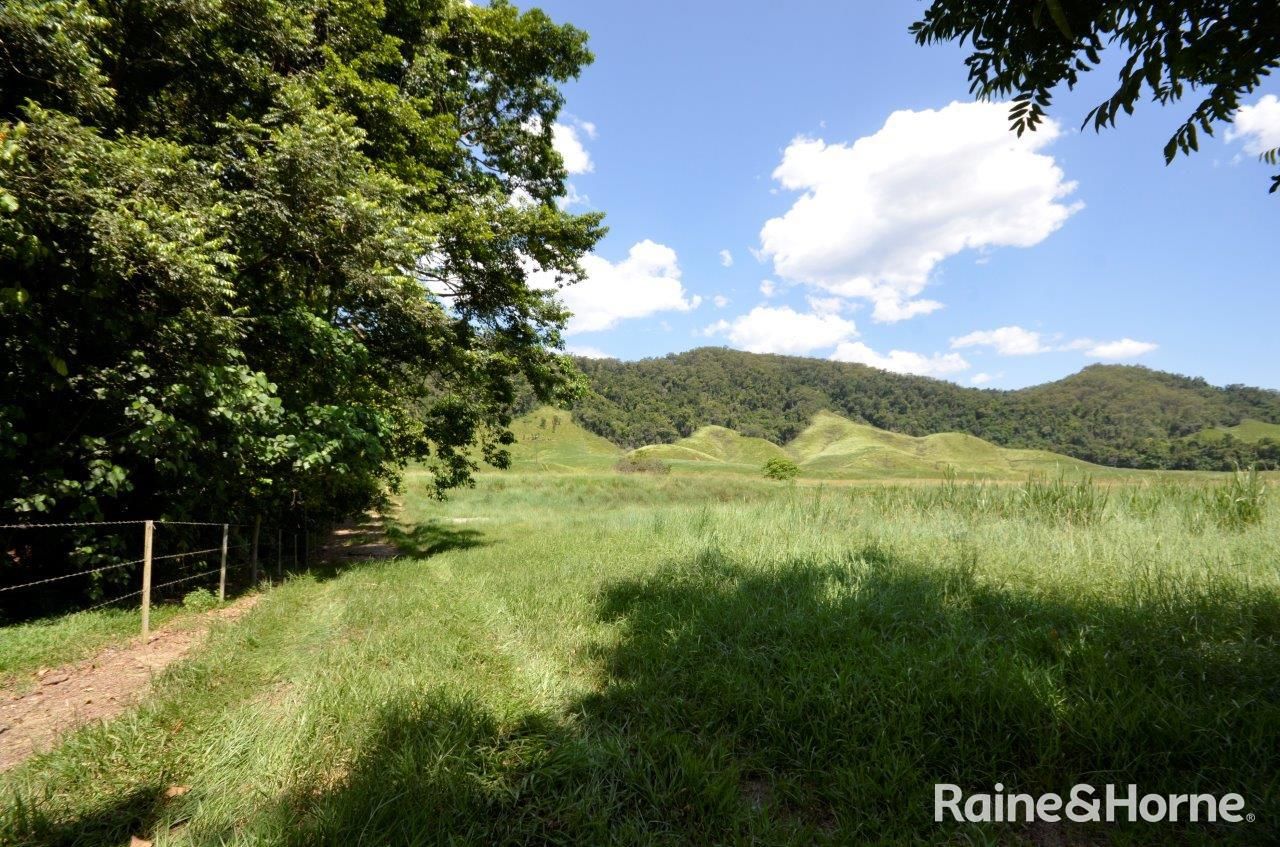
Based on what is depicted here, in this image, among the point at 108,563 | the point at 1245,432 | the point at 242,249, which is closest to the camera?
the point at 108,563

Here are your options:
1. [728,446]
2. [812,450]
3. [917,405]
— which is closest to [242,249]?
[728,446]

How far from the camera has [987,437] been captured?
449ft

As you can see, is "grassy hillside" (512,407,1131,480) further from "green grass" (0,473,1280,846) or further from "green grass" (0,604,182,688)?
"green grass" (0,473,1280,846)

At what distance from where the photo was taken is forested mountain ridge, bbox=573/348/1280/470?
392 ft

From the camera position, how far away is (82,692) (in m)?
4.07

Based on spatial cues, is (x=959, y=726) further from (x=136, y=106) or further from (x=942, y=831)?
(x=136, y=106)

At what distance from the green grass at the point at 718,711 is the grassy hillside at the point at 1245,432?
147151 millimetres

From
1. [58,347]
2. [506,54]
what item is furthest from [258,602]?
[506,54]

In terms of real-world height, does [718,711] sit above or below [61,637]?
above

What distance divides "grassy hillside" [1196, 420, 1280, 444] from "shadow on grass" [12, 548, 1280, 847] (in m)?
148

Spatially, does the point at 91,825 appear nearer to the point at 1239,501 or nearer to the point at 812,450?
the point at 1239,501

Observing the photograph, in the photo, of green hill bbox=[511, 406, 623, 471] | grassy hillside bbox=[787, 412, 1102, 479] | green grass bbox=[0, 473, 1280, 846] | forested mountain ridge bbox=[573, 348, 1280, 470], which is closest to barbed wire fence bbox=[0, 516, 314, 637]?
green grass bbox=[0, 473, 1280, 846]

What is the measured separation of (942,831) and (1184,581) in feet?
15.0

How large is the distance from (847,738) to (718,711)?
84 cm
